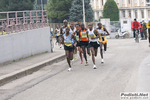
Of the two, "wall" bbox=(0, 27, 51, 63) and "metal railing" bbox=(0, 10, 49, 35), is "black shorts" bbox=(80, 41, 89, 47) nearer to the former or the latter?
"wall" bbox=(0, 27, 51, 63)

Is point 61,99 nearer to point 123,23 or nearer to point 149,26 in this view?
point 149,26

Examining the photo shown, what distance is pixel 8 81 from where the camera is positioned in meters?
11.3

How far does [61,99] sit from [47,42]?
1304cm

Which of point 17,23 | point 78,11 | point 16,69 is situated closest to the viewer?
point 16,69

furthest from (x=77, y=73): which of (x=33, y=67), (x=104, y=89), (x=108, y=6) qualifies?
(x=108, y=6)

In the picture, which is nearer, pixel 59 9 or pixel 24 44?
pixel 24 44

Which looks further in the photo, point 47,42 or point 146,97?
point 47,42

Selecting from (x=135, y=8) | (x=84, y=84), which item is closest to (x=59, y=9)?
(x=135, y=8)

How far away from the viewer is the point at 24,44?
55.5 ft

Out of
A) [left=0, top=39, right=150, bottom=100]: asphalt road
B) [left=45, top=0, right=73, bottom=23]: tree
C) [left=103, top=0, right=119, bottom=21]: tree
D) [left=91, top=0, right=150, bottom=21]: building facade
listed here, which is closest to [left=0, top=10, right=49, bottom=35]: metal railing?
[left=0, top=39, right=150, bottom=100]: asphalt road

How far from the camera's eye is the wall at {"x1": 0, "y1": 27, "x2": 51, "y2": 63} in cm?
1464

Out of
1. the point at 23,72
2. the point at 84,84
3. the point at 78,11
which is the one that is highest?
the point at 78,11

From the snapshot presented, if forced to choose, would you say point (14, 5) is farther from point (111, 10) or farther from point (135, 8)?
point (135, 8)

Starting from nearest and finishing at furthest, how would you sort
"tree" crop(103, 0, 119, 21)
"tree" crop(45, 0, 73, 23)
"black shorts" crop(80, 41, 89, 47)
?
"black shorts" crop(80, 41, 89, 47) < "tree" crop(45, 0, 73, 23) < "tree" crop(103, 0, 119, 21)
